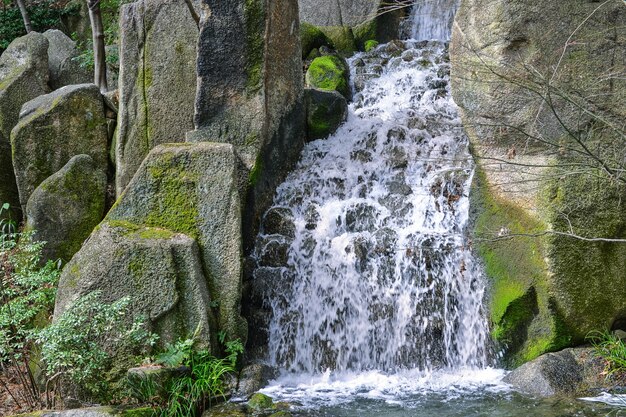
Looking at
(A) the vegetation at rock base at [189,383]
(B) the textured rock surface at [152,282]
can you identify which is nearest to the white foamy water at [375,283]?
(A) the vegetation at rock base at [189,383]

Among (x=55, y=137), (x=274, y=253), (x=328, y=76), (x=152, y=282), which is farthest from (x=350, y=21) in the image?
(x=152, y=282)

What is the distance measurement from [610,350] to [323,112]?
17.1 ft

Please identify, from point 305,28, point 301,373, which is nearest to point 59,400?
point 301,373

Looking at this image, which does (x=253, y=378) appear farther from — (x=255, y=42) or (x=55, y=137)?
(x=55, y=137)

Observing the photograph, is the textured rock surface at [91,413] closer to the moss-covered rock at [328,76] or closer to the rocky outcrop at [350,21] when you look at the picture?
the moss-covered rock at [328,76]

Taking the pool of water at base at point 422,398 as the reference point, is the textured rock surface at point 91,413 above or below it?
above

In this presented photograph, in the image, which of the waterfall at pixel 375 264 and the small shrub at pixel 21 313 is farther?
the waterfall at pixel 375 264

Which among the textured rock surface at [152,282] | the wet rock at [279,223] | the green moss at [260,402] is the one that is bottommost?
the green moss at [260,402]

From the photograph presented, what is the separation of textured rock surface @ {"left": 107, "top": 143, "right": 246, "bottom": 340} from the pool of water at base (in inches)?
36.5

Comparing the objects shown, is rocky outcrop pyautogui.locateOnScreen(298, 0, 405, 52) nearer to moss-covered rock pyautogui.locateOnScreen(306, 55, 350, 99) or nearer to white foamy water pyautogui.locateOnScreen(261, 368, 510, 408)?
moss-covered rock pyautogui.locateOnScreen(306, 55, 350, 99)

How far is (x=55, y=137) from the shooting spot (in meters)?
9.73

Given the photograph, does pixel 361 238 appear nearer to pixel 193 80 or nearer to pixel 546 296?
pixel 546 296

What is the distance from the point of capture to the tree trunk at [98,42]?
11.5 m

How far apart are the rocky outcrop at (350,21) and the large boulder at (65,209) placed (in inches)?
265
